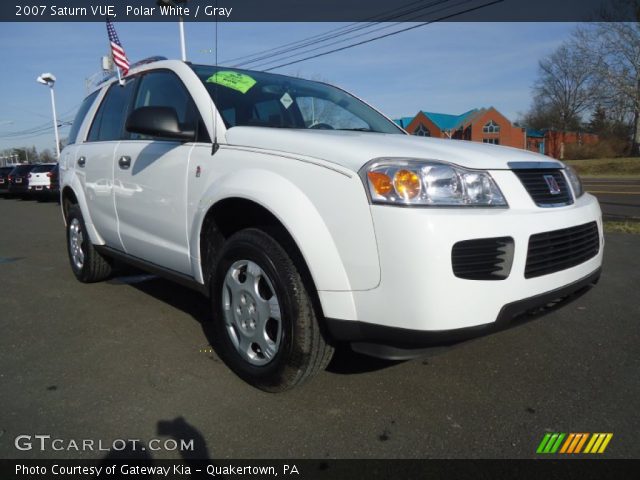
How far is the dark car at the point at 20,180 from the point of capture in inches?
774

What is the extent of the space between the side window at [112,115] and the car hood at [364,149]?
1.65 metres

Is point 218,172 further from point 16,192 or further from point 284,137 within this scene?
point 16,192

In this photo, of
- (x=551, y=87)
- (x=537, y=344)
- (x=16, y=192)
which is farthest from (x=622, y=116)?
(x=537, y=344)

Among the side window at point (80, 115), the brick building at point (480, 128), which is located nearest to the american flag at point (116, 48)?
the side window at point (80, 115)

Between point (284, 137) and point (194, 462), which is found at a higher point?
point (284, 137)

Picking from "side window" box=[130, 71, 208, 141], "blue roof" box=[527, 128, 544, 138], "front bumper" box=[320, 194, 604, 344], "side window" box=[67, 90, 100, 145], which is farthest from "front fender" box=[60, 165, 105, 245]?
"blue roof" box=[527, 128, 544, 138]

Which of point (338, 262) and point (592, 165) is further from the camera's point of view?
point (592, 165)

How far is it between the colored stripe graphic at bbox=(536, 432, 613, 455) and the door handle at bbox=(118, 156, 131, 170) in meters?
3.00

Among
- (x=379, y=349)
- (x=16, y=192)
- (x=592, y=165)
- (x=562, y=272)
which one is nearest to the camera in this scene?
(x=379, y=349)

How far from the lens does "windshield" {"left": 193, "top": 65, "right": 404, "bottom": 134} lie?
2902mm

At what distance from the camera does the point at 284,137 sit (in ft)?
7.77

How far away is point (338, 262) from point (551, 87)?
69505 millimetres

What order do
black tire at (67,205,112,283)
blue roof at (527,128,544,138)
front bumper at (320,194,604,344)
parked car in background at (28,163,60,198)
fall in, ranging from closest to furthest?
front bumper at (320,194,604,344) < black tire at (67,205,112,283) < parked car in background at (28,163,60,198) < blue roof at (527,128,544,138)

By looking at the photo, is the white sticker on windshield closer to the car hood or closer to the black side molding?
the car hood
